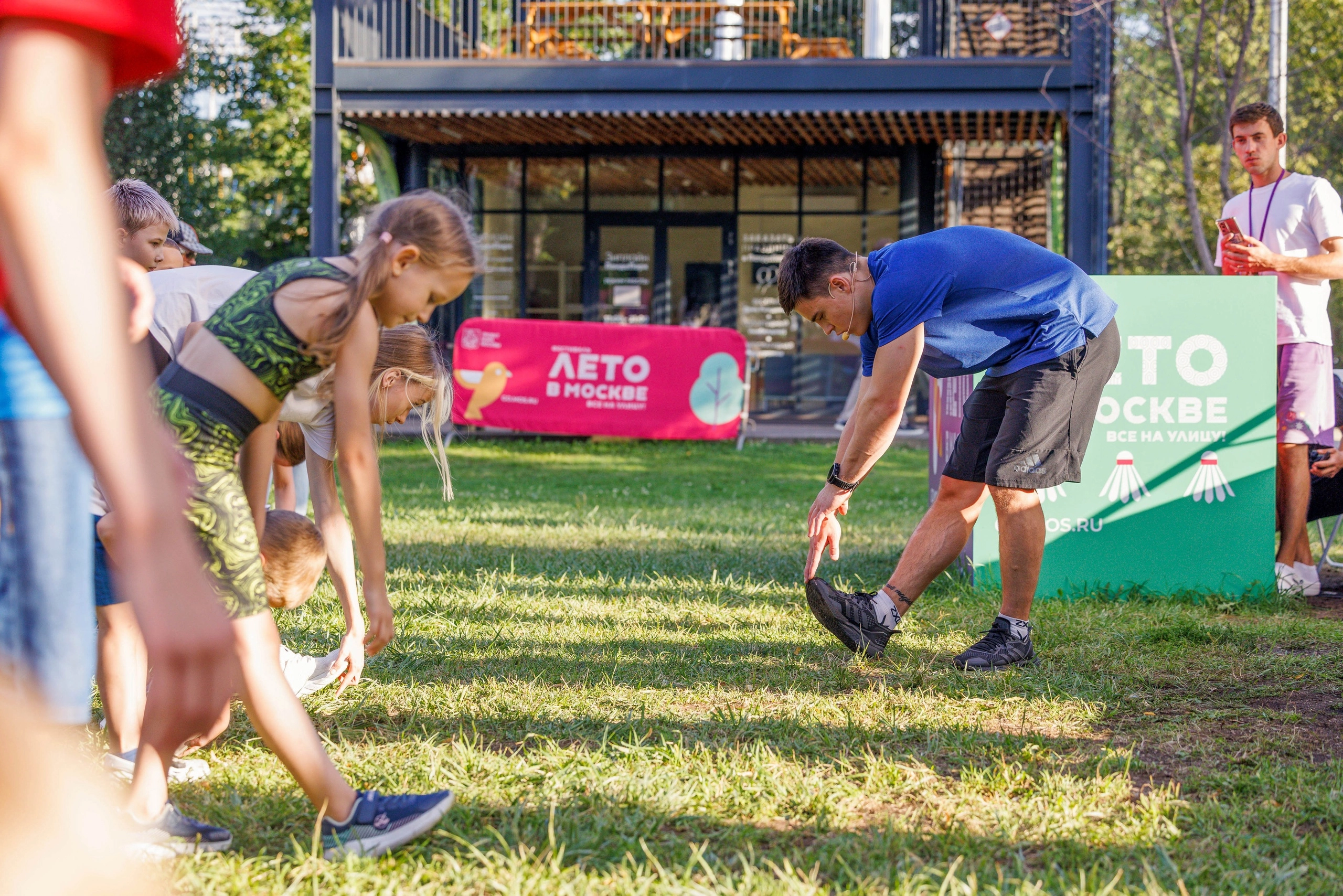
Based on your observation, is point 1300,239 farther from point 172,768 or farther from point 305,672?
point 172,768

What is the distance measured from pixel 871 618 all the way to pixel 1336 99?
21318 mm

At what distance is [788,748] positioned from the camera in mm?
3078

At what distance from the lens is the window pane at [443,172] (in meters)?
16.1

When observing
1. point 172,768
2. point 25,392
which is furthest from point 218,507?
point 172,768

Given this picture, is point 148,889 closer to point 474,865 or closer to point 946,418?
point 474,865

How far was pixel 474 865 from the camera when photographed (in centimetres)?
235

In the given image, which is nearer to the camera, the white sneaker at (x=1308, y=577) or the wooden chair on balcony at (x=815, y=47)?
the white sneaker at (x=1308, y=577)

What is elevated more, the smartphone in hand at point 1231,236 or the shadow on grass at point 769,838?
the smartphone in hand at point 1231,236

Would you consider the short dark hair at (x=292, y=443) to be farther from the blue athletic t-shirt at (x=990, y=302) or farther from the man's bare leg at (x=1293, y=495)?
the man's bare leg at (x=1293, y=495)

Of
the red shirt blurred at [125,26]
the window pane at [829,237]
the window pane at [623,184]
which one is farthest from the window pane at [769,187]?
the red shirt blurred at [125,26]

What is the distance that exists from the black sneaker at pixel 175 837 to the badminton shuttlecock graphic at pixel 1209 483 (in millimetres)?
4255

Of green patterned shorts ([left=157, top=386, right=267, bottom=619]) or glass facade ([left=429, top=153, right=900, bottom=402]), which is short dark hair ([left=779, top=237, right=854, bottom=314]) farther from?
glass facade ([left=429, top=153, right=900, bottom=402])

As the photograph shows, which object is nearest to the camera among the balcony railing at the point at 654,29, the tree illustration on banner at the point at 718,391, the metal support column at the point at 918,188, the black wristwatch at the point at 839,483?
the black wristwatch at the point at 839,483

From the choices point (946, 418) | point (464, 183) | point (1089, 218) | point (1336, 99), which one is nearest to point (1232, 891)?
point (946, 418)
